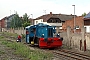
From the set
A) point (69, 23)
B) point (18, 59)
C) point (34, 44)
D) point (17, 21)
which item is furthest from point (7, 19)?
point (18, 59)

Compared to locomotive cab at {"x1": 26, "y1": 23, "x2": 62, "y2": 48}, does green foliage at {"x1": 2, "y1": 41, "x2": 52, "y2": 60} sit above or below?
below

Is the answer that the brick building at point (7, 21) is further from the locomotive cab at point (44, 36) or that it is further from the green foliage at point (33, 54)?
the green foliage at point (33, 54)

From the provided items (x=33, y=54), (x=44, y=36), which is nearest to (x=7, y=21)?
(x=44, y=36)

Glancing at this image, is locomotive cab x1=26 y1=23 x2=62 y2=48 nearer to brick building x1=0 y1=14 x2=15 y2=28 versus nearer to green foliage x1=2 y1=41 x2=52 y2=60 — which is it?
green foliage x1=2 y1=41 x2=52 y2=60

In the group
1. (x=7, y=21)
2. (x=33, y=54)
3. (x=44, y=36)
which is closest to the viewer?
(x=33, y=54)

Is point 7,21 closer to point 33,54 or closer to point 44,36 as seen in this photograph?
point 44,36

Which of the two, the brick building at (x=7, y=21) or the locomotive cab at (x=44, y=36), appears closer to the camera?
the locomotive cab at (x=44, y=36)

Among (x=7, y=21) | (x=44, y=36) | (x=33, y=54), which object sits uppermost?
(x=7, y=21)

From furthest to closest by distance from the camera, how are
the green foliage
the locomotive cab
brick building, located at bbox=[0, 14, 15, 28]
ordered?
brick building, located at bbox=[0, 14, 15, 28] < the locomotive cab < the green foliage

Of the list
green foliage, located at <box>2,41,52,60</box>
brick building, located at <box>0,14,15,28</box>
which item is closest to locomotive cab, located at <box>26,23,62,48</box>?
green foliage, located at <box>2,41,52,60</box>

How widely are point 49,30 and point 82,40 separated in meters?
4.01

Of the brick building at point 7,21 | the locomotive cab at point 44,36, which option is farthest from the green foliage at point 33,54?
the brick building at point 7,21

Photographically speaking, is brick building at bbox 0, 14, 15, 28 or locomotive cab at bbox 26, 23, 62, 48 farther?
brick building at bbox 0, 14, 15, 28

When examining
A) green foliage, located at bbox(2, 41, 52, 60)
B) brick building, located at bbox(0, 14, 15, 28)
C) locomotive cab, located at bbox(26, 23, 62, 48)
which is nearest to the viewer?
green foliage, located at bbox(2, 41, 52, 60)
